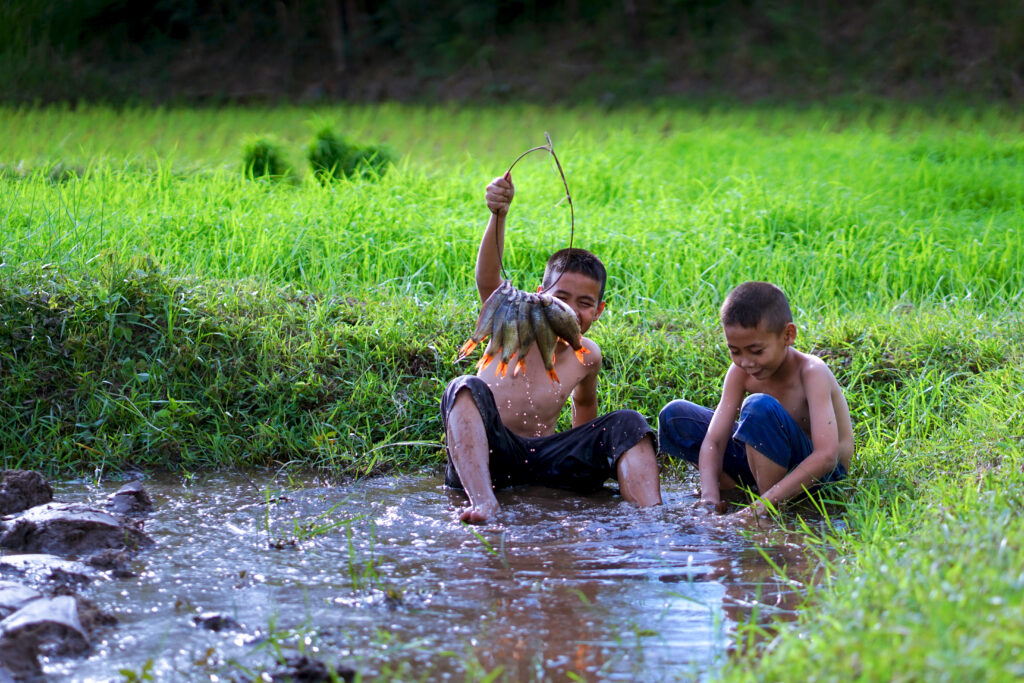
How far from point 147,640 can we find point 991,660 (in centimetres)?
172

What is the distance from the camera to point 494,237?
138 inches

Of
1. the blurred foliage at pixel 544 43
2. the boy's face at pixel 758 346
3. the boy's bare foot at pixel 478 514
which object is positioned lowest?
the boy's bare foot at pixel 478 514

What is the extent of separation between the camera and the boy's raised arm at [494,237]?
10.3 ft

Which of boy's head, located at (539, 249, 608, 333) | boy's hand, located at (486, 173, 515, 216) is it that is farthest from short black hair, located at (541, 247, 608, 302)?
boy's hand, located at (486, 173, 515, 216)

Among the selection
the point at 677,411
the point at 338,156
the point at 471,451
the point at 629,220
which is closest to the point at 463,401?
the point at 471,451

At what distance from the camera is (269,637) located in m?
2.22

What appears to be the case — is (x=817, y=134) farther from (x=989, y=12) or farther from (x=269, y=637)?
(x=269, y=637)

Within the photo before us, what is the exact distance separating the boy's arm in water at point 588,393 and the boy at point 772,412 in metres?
0.45

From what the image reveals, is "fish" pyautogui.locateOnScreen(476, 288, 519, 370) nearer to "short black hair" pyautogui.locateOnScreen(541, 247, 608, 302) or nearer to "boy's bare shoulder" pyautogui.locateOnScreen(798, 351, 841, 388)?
"short black hair" pyautogui.locateOnScreen(541, 247, 608, 302)

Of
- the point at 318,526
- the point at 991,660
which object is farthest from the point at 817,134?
the point at 991,660

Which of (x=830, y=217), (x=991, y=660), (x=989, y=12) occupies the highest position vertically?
(x=989, y=12)

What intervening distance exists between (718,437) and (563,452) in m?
0.55

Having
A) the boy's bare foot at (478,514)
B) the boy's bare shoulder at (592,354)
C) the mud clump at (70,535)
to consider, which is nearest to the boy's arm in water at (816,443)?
the boy's bare shoulder at (592,354)

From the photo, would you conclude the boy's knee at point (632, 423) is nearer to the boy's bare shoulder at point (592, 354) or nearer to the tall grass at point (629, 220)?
the boy's bare shoulder at point (592, 354)
